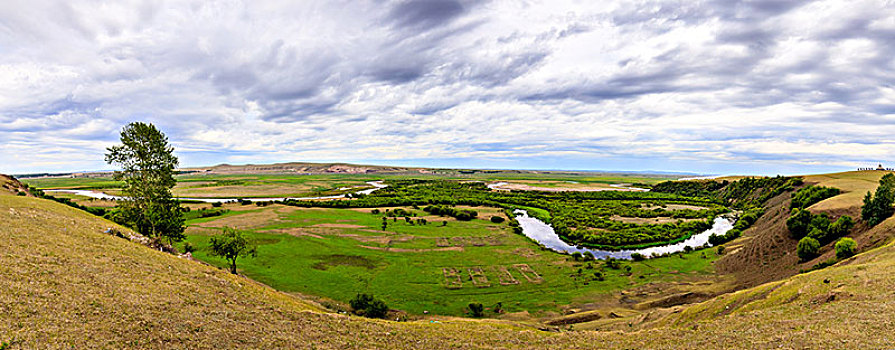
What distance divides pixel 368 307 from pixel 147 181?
3357cm

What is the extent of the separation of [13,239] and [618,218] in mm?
113073

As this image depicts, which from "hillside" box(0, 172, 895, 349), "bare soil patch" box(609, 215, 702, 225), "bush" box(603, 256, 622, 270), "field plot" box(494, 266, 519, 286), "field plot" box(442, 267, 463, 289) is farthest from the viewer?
"bare soil patch" box(609, 215, 702, 225)

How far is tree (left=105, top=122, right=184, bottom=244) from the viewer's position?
41.8m

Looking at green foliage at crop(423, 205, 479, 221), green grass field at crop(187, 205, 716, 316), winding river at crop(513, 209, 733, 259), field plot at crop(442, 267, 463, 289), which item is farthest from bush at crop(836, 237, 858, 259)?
green foliage at crop(423, 205, 479, 221)

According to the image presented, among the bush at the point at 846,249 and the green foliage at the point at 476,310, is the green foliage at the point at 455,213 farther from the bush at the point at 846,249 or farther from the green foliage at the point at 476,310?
the bush at the point at 846,249

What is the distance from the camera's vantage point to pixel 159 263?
2655 cm

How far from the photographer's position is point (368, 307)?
36.2 metres

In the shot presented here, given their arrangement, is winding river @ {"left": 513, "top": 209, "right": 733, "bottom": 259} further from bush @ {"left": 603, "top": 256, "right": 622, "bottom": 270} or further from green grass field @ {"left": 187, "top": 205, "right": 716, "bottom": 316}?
bush @ {"left": 603, "top": 256, "right": 622, "bottom": 270}

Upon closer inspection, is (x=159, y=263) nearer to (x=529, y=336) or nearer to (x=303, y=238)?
(x=529, y=336)

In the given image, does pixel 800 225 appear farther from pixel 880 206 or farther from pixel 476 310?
pixel 476 310

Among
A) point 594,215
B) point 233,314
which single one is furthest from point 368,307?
point 594,215

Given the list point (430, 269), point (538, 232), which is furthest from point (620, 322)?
point (538, 232)

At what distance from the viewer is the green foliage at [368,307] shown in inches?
1406

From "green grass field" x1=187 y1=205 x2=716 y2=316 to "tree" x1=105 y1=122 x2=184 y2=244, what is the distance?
9805mm
